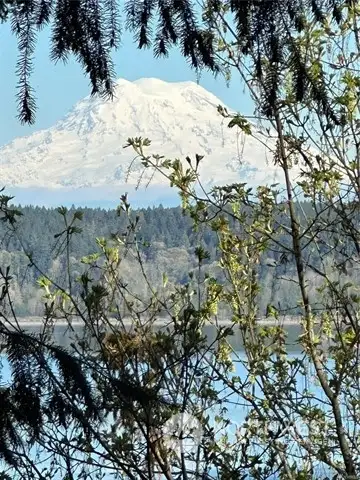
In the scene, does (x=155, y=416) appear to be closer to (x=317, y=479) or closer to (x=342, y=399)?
(x=317, y=479)

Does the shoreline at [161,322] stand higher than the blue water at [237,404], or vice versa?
the shoreline at [161,322]

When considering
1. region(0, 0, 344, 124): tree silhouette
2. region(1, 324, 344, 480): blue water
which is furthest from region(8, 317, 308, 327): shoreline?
region(0, 0, 344, 124): tree silhouette

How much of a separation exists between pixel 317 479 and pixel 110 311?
1015 millimetres

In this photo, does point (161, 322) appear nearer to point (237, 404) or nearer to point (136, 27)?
point (237, 404)

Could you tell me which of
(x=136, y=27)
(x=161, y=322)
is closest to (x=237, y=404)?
(x=161, y=322)

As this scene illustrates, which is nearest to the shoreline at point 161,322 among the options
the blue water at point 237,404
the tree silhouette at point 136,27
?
the blue water at point 237,404

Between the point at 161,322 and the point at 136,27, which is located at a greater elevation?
the point at 136,27

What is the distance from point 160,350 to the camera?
9.72ft

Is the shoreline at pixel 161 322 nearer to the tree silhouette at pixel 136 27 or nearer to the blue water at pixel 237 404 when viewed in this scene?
the blue water at pixel 237 404

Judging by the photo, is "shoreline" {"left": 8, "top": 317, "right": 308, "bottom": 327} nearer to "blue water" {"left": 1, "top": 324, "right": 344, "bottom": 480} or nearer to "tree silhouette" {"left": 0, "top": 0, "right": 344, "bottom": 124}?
"blue water" {"left": 1, "top": 324, "right": 344, "bottom": 480}

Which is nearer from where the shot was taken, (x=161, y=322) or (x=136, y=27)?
(x=136, y=27)

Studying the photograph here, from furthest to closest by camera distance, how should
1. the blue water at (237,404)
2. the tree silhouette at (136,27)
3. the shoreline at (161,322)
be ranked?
the blue water at (237,404) < the shoreline at (161,322) < the tree silhouette at (136,27)

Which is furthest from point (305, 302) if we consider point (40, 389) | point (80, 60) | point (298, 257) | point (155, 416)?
point (40, 389)

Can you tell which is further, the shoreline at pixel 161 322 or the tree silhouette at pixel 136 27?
the shoreline at pixel 161 322
